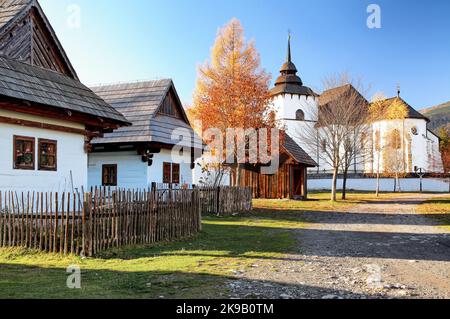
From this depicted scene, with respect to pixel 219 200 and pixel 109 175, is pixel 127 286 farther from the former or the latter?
pixel 219 200

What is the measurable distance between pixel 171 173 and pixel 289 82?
43.0 m

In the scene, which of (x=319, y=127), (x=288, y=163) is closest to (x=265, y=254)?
(x=288, y=163)

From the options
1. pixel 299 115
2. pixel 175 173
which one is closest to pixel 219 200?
pixel 175 173

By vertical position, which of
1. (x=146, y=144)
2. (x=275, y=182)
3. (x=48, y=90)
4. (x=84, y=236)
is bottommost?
(x=84, y=236)

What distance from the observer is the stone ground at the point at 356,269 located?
21.9ft

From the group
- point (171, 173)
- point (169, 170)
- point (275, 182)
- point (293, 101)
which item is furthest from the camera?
point (293, 101)

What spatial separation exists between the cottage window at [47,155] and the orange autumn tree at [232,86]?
13104 millimetres

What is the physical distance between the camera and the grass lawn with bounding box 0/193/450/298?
669 centimetres

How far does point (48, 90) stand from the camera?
13.6 m

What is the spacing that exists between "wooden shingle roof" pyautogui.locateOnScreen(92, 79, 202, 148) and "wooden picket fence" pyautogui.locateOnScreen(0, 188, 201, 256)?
8115 mm

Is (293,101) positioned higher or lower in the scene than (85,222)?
higher

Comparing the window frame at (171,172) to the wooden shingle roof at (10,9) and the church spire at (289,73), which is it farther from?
the church spire at (289,73)

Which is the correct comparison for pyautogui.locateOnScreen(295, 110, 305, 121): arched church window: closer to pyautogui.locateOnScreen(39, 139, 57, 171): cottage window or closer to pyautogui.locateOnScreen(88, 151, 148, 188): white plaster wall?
pyautogui.locateOnScreen(88, 151, 148, 188): white plaster wall
